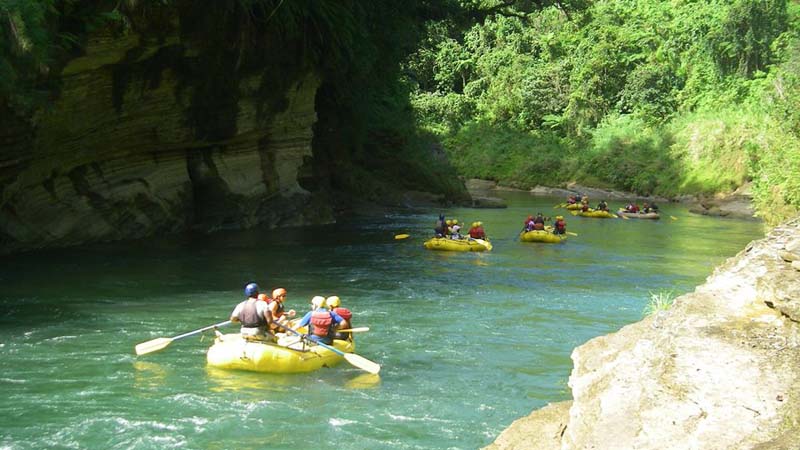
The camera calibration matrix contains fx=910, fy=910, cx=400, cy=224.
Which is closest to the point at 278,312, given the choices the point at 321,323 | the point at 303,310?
the point at 321,323

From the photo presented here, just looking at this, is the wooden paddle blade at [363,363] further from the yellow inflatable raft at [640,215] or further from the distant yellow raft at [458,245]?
the yellow inflatable raft at [640,215]

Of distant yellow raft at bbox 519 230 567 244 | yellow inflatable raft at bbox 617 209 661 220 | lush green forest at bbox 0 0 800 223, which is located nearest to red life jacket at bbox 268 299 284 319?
lush green forest at bbox 0 0 800 223

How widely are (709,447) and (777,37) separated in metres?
43.4

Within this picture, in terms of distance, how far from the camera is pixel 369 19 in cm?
2555

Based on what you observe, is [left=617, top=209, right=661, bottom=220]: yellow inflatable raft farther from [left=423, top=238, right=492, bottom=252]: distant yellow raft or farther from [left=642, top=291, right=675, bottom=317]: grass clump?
[left=642, top=291, right=675, bottom=317]: grass clump

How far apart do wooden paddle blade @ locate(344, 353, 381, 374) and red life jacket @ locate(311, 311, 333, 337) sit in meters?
0.68

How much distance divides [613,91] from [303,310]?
40.9m

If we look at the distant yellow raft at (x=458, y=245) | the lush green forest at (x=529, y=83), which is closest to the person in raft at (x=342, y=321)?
the lush green forest at (x=529, y=83)

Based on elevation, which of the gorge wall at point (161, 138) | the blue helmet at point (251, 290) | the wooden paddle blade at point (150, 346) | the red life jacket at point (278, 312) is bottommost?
the wooden paddle blade at point (150, 346)

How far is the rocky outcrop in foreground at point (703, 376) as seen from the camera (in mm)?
5375

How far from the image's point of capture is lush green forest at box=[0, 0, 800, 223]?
58.4ft

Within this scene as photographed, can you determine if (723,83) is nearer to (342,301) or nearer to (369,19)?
(369,19)

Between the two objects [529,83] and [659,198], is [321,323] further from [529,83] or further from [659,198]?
[529,83]

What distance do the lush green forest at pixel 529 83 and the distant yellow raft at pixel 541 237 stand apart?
534cm
